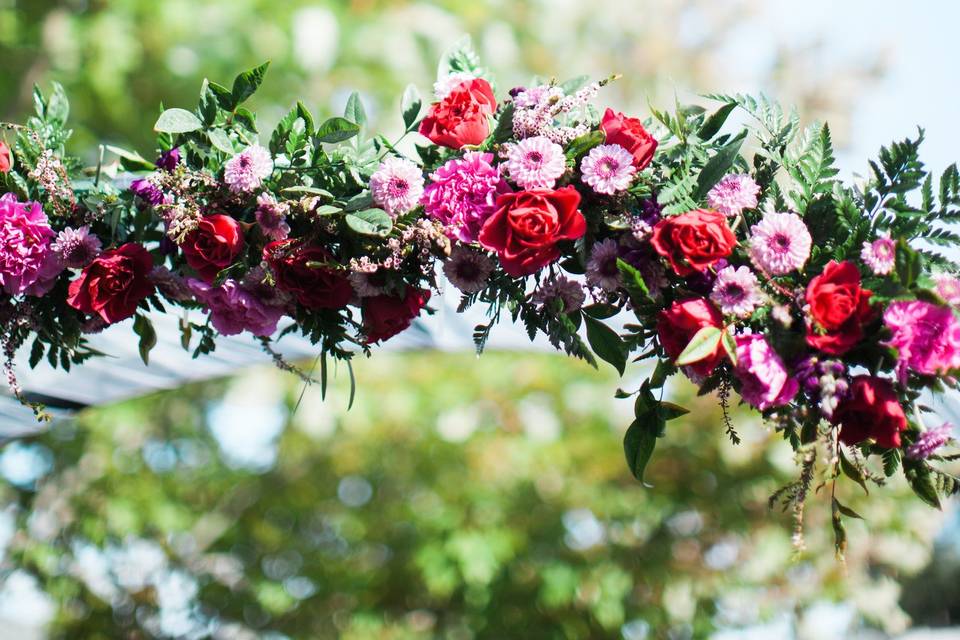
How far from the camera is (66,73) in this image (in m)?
3.57

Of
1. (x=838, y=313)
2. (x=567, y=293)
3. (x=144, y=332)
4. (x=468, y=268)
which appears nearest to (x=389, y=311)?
(x=468, y=268)

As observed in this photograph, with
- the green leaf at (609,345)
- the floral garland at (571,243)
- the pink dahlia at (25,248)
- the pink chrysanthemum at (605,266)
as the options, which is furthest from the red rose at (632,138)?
the pink dahlia at (25,248)

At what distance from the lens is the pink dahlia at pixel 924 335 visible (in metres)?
1.06

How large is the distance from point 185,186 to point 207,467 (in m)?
3.69

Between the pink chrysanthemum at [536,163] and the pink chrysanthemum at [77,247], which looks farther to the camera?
the pink chrysanthemum at [77,247]

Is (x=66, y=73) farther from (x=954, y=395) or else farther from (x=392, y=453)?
(x=954, y=395)

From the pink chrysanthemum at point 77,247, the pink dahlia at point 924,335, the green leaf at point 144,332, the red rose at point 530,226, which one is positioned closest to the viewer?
the pink dahlia at point 924,335

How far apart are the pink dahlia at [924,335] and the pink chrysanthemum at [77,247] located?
1120mm

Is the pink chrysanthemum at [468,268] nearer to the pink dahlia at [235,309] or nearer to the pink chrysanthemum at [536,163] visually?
the pink chrysanthemum at [536,163]

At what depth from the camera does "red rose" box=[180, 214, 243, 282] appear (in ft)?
4.25

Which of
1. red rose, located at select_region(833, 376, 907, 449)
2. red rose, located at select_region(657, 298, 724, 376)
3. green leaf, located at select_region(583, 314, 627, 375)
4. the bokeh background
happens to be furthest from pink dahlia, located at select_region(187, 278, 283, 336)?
the bokeh background

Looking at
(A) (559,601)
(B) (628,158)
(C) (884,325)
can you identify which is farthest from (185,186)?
(A) (559,601)

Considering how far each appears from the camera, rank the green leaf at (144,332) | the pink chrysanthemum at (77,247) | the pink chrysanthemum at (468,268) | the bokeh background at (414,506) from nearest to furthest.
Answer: the pink chrysanthemum at (468,268) → the pink chrysanthemum at (77,247) → the green leaf at (144,332) → the bokeh background at (414,506)

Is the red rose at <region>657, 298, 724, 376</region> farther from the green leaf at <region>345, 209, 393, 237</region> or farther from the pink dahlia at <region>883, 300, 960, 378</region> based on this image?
the green leaf at <region>345, 209, 393, 237</region>
